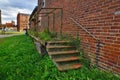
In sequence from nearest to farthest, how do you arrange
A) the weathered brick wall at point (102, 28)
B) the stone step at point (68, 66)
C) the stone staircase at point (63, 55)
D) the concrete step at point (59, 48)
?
the weathered brick wall at point (102, 28), the stone step at point (68, 66), the stone staircase at point (63, 55), the concrete step at point (59, 48)

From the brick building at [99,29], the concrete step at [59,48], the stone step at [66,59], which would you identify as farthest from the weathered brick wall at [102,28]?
the concrete step at [59,48]

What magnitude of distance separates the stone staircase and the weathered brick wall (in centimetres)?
35

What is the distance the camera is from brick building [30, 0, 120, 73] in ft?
10.3

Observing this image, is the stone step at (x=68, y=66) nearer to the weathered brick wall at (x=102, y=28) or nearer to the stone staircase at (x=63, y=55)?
the stone staircase at (x=63, y=55)

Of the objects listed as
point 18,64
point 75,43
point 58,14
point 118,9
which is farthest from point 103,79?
point 58,14

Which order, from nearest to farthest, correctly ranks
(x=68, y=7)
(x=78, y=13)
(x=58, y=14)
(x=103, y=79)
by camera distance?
(x=103, y=79)
(x=78, y=13)
(x=68, y=7)
(x=58, y=14)

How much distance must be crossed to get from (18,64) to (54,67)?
5.28ft

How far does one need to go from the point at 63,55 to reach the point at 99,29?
1.27 m

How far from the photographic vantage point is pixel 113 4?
3211 mm

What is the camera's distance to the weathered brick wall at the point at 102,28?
3.12 m

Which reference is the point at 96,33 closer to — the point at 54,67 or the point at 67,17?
the point at 54,67

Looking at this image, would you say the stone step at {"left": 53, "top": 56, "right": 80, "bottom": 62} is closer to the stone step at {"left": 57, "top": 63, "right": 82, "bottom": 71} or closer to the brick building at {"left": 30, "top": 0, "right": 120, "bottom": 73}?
the stone step at {"left": 57, "top": 63, "right": 82, "bottom": 71}

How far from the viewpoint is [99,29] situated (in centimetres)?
368

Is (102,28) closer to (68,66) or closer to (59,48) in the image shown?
(68,66)
